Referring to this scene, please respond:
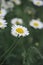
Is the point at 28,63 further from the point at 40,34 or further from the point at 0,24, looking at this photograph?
the point at 40,34

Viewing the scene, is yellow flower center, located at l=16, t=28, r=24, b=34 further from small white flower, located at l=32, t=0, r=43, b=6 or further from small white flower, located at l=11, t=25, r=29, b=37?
small white flower, located at l=32, t=0, r=43, b=6

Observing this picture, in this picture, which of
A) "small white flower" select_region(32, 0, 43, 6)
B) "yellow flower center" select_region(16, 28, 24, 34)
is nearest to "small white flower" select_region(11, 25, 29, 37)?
"yellow flower center" select_region(16, 28, 24, 34)

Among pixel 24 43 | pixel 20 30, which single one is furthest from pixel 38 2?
pixel 20 30

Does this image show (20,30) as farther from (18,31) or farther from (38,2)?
(38,2)

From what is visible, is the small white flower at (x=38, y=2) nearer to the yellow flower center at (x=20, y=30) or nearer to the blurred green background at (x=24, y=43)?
the blurred green background at (x=24, y=43)

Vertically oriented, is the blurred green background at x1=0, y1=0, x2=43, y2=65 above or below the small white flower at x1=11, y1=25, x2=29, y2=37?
below

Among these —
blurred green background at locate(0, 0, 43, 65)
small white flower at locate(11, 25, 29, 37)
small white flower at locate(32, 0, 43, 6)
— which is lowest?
blurred green background at locate(0, 0, 43, 65)

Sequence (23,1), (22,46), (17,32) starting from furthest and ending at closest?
(23,1)
(22,46)
(17,32)

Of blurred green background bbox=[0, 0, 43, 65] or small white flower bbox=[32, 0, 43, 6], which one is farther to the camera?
small white flower bbox=[32, 0, 43, 6]

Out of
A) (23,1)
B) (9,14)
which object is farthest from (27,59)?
(23,1)
